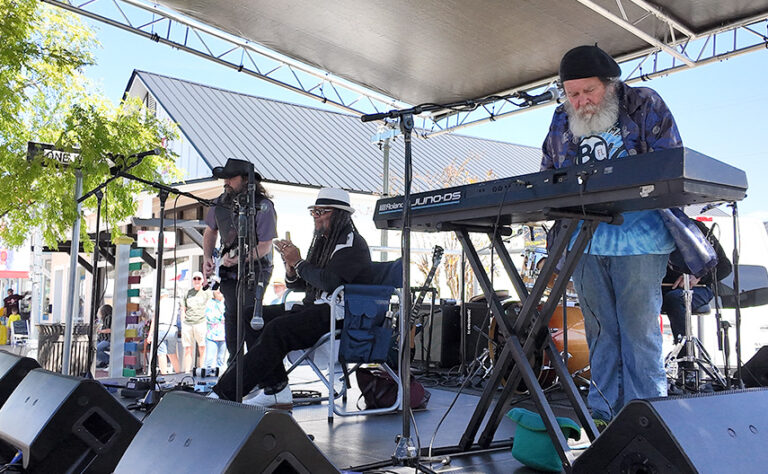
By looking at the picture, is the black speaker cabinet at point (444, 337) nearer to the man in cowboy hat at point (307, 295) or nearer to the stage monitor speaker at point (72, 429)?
the man in cowboy hat at point (307, 295)

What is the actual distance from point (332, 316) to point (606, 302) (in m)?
1.55

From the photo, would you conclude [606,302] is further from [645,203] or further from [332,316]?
[332,316]

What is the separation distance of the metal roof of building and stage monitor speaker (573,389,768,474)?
13182 mm

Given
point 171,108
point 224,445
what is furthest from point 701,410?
point 171,108

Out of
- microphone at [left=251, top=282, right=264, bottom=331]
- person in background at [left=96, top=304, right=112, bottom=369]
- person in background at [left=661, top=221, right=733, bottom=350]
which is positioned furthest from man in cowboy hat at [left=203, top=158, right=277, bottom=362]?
person in background at [left=96, top=304, right=112, bottom=369]

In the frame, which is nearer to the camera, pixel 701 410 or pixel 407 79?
pixel 701 410

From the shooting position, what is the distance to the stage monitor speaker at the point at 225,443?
1.54 m

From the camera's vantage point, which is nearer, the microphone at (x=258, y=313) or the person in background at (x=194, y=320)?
the microphone at (x=258, y=313)

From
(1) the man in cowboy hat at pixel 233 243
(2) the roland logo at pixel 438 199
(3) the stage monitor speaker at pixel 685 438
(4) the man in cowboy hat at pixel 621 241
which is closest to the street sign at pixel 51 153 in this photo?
(1) the man in cowboy hat at pixel 233 243

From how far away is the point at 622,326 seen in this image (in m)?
2.52

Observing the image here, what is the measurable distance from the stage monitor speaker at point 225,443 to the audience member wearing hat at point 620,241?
1367 millimetres

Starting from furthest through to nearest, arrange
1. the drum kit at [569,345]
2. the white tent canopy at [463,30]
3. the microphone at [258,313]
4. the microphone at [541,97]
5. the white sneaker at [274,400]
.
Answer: the white tent canopy at [463,30] → the drum kit at [569,345] → the white sneaker at [274,400] → the microphone at [258,313] → the microphone at [541,97]

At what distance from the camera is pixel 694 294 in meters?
5.25

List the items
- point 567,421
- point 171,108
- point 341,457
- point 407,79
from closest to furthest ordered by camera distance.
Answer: point 567,421 → point 341,457 → point 407,79 → point 171,108
